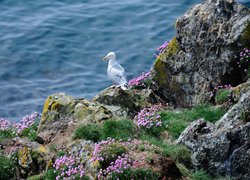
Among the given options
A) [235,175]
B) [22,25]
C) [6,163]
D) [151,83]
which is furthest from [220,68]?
[22,25]

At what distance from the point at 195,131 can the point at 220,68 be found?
380cm

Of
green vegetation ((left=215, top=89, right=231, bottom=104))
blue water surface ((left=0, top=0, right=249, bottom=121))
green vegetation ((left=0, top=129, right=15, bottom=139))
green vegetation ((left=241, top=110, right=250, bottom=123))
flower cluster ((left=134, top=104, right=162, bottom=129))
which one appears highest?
green vegetation ((left=241, top=110, right=250, bottom=123))

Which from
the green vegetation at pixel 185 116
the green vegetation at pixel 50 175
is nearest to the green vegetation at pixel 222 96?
the green vegetation at pixel 185 116

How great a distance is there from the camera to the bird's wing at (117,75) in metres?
20.4

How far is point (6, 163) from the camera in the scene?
14000mm

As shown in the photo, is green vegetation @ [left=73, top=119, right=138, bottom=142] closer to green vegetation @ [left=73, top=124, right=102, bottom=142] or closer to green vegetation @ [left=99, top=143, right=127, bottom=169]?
green vegetation @ [left=73, top=124, right=102, bottom=142]

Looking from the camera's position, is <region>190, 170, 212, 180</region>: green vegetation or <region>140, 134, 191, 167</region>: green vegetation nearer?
<region>190, 170, 212, 180</region>: green vegetation

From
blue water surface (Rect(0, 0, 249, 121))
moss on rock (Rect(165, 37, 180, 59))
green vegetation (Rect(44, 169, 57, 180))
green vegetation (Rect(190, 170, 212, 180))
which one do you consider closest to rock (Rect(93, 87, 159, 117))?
moss on rock (Rect(165, 37, 180, 59))

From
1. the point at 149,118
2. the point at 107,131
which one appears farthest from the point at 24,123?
the point at 149,118

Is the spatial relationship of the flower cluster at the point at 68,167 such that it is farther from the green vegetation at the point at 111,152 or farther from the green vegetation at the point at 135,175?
the green vegetation at the point at 135,175

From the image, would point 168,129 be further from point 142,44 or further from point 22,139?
point 142,44

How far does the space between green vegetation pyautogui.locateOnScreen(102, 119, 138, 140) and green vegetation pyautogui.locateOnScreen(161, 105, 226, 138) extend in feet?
3.61

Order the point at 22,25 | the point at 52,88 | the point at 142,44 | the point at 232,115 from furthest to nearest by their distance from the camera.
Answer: the point at 22,25, the point at 142,44, the point at 52,88, the point at 232,115

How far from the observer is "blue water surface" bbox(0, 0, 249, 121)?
957 inches
